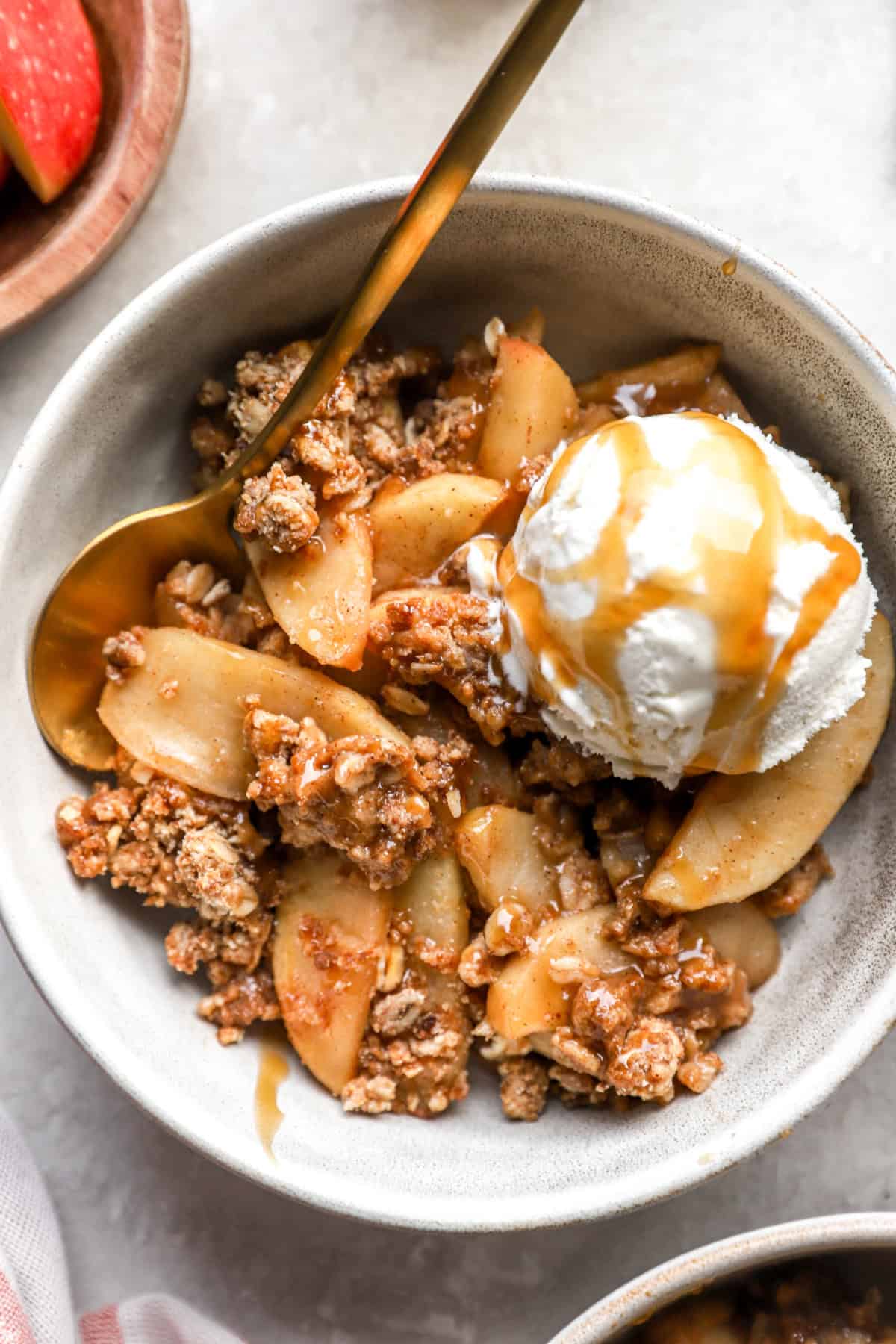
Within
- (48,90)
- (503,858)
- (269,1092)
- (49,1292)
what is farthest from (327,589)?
(49,1292)

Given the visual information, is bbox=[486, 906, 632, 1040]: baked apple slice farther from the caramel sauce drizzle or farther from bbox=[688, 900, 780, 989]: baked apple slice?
the caramel sauce drizzle

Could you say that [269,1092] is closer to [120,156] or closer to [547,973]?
[547,973]

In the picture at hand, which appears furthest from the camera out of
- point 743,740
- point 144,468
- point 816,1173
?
point 816,1173

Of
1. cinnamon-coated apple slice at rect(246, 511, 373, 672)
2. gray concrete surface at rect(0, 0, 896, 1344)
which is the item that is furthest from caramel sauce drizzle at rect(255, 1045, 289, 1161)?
cinnamon-coated apple slice at rect(246, 511, 373, 672)

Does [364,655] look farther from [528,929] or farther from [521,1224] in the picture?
[521,1224]

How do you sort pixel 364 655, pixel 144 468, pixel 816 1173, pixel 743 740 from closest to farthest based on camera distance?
1. pixel 743 740
2. pixel 364 655
3. pixel 144 468
4. pixel 816 1173

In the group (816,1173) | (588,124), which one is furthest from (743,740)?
(588,124)
